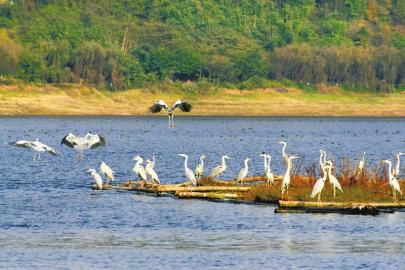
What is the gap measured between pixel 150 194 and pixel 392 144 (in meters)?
35.6

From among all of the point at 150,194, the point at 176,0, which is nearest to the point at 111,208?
the point at 150,194

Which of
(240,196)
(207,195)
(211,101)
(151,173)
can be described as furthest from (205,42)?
(240,196)

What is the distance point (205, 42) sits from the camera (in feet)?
441

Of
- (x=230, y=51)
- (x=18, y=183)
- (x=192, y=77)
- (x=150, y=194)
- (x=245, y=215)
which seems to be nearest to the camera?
(x=245, y=215)

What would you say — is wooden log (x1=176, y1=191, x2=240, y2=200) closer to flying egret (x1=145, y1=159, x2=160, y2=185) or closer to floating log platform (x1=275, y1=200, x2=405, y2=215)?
flying egret (x1=145, y1=159, x2=160, y2=185)

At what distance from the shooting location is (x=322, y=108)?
109 metres

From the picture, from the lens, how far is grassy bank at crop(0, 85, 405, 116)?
342ft

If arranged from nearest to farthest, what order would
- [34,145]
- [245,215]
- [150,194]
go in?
1. [245,215]
2. [150,194]
3. [34,145]

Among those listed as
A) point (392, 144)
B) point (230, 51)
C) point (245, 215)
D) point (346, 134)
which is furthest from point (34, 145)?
point (230, 51)

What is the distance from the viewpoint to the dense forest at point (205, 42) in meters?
119

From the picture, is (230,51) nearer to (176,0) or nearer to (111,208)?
(176,0)

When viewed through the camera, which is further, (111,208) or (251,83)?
(251,83)

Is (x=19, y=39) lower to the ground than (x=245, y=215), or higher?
higher

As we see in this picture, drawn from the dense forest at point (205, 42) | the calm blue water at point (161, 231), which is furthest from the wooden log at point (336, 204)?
the dense forest at point (205, 42)
